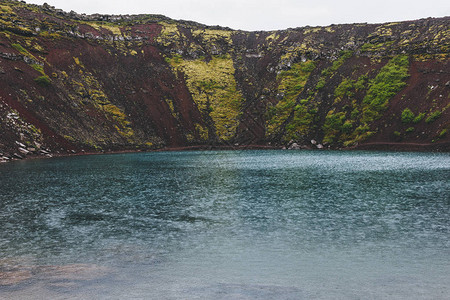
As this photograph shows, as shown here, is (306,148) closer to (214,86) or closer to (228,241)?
(214,86)

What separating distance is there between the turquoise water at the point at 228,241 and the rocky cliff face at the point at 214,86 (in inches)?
2012

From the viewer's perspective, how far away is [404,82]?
3898 inches

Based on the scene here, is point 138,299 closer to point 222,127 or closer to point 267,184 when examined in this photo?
point 267,184

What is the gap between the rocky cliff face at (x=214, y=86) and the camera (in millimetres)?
87750

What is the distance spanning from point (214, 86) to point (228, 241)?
113 meters

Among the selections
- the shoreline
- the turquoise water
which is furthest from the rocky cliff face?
the turquoise water

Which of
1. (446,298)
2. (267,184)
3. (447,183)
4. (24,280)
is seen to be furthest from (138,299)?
(447,183)

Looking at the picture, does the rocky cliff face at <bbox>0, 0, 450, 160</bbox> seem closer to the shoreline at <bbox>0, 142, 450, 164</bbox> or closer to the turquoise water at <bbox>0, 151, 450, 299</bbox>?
the shoreline at <bbox>0, 142, 450, 164</bbox>

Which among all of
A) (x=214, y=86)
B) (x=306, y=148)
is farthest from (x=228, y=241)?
(x=214, y=86)

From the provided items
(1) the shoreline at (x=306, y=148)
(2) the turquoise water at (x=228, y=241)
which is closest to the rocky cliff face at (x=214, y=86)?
(1) the shoreline at (x=306, y=148)

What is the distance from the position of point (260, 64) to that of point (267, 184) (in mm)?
104312

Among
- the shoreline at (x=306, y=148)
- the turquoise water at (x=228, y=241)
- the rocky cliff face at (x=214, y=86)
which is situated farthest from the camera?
the rocky cliff face at (x=214, y=86)

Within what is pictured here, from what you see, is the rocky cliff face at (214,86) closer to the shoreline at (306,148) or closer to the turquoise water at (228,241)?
the shoreline at (306,148)

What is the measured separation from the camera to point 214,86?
129 metres
